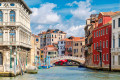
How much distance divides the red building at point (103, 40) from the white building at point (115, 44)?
1.89 m

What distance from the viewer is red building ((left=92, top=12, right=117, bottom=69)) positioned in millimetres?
39125

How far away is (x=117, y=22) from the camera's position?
35625mm

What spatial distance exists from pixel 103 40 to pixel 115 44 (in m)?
5.20

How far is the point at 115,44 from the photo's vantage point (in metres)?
36.0

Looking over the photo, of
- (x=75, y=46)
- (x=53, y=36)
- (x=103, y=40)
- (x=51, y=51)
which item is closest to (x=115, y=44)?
(x=103, y=40)

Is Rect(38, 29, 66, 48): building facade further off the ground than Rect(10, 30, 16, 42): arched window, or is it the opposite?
Rect(38, 29, 66, 48): building facade

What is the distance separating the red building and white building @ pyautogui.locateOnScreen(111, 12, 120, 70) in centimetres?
189

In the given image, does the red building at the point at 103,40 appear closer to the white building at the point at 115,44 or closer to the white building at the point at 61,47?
the white building at the point at 115,44

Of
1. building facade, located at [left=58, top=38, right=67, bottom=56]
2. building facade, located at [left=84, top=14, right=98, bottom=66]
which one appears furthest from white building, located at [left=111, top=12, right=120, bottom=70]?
building facade, located at [left=58, top=38, right=67, bottom=56]

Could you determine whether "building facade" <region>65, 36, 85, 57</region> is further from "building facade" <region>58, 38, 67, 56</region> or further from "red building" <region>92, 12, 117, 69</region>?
"red building" <region>92, 12, 117, 69</region>

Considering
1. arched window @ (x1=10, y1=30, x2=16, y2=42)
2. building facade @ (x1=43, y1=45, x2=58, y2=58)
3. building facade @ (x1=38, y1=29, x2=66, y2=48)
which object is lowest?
building facade @ (x1=43, y1=45, x2=58, y2=58)

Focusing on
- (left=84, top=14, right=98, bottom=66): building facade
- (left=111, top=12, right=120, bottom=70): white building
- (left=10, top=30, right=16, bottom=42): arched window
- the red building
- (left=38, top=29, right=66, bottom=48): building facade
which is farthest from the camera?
(left=38, top=29, right=66, bottom=48): building facade

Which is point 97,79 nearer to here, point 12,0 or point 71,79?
point 71,79

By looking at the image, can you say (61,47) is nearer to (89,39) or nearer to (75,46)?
(75,46)
